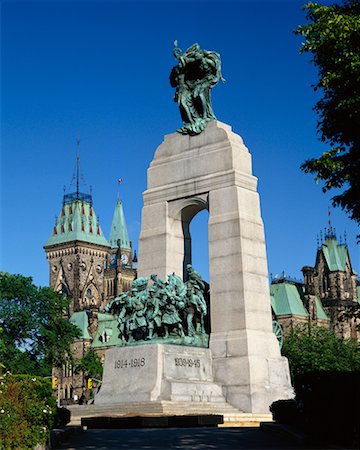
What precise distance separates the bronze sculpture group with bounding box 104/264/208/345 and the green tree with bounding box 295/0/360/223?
7765 mm

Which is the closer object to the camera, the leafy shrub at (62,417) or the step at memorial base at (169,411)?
the leafy shrub at (62,417)

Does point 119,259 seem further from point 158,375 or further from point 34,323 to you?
point 158,375

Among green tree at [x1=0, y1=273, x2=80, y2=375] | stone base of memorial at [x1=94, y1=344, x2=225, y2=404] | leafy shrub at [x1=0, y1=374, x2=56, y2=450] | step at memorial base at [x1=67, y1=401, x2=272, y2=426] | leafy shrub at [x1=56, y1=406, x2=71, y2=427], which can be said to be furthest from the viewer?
green tree at [x1=0, y1=273, x2=80, y2=375]

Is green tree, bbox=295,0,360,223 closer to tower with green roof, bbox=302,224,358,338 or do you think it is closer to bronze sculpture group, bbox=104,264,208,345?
bronze sculpture group, bbox=104,264,208,345

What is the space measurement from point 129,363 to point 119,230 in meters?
164

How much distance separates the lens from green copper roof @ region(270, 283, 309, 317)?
406 feet

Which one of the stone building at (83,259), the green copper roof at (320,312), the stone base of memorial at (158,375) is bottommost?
the stone base of memorial at (158,375)

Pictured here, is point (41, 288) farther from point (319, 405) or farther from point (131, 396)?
point (319, 405)

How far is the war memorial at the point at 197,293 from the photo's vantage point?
25.9 meters

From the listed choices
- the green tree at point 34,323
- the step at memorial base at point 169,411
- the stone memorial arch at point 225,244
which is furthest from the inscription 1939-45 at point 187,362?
the green tree at point 34,323

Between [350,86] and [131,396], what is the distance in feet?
39.1

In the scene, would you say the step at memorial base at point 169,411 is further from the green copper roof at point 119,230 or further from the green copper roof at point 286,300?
the green copper roof at point 119,230

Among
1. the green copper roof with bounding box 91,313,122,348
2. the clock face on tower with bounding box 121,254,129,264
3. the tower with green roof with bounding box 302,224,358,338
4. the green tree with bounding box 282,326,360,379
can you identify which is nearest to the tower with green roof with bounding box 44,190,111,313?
the clock face on tower with bounding box 121,254,129,264

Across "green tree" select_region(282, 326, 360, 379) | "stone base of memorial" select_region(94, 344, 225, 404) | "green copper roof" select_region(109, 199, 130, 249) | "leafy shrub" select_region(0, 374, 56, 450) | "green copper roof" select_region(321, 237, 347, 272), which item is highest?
"green copper roof" select_region(109, 199, 130, 249)
